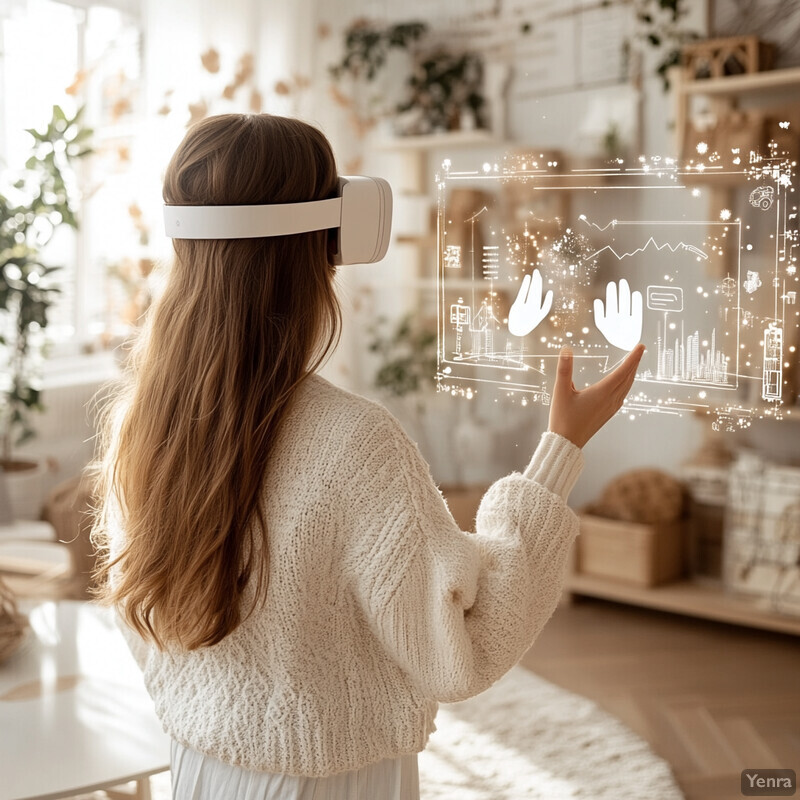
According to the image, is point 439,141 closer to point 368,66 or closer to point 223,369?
point 368,66

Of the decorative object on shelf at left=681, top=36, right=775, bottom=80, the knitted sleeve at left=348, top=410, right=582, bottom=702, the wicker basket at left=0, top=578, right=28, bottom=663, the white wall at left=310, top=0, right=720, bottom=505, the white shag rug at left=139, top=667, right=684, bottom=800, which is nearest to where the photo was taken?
the knitted sleeve at left=348, top=410, right=582, bottom=702

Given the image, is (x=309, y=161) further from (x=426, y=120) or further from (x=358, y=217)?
(x=426, y=120)

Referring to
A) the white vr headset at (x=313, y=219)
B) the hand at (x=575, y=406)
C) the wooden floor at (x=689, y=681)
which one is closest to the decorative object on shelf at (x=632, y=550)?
the wooden floor at (x=689, y=681)

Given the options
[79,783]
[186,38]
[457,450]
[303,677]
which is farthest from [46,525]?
[303,677]

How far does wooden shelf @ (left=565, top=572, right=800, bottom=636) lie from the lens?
8.47ft

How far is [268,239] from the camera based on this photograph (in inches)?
35.3

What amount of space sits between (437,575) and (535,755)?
1413 millimetres

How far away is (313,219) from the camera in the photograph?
0.91 meters

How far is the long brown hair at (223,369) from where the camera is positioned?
2.89 feet

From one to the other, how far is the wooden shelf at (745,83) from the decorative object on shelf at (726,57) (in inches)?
0.9

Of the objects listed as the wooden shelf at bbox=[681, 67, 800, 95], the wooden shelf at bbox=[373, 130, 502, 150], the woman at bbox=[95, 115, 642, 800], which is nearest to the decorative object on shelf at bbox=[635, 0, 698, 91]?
the wooden shelf at bbox=[681, 67, 800, 95]

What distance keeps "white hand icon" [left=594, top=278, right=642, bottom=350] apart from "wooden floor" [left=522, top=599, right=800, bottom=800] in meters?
1.08

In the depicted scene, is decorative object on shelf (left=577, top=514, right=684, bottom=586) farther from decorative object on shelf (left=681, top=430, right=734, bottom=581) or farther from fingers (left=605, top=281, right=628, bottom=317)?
fingers (left=605, top=281, right=628, bottom=317)

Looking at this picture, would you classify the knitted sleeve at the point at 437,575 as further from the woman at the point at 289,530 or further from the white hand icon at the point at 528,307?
the white hand icon at the point at 528,307
